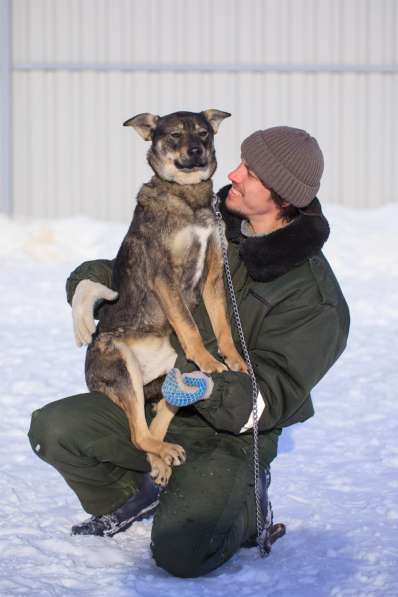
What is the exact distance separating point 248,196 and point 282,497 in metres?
1.32

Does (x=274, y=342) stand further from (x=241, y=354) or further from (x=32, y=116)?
(x=32, y=116)

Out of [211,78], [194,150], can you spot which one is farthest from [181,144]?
[211,78]

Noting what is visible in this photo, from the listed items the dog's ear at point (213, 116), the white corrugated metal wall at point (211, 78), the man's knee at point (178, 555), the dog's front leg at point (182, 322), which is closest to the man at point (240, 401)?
the man's knee at point (178, 555)

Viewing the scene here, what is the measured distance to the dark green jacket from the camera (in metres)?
3.43

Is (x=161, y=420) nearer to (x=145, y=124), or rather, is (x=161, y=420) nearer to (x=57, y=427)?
(x=57, y=427)

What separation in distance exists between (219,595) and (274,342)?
Result: 0.93m

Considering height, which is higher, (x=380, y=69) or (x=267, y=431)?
(x=380, y=69)

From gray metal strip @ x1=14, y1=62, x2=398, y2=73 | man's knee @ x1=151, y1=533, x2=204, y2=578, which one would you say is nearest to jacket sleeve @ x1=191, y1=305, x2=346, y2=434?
man's knee @ x1=151, y1=533, x2=204, y2=578

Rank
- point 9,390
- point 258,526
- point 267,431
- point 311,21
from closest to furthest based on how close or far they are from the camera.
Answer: point 258,526, point 267,431, point 9,390, point 311,21

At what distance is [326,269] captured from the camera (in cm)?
370

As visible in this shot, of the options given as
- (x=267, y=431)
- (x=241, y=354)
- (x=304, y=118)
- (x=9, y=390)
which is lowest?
(x=9, y=390)

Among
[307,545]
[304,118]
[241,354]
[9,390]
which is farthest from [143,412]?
[304,118]

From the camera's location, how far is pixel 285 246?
11.7 feet

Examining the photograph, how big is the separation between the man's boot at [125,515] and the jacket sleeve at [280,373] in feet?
1.80
